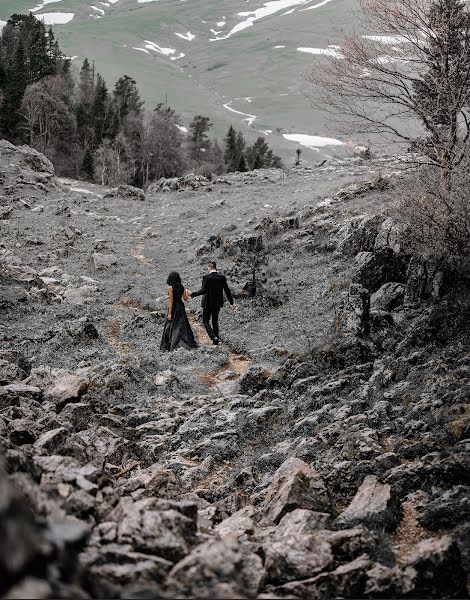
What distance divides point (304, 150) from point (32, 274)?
151324 millimetres

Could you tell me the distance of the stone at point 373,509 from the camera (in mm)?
5273

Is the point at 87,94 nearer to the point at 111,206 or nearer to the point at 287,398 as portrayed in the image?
the point at 111,206

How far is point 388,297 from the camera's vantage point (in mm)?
12734

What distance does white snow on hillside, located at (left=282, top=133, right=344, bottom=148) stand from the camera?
569 feet

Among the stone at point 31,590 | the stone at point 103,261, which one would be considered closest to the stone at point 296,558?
the stone at point 31,590

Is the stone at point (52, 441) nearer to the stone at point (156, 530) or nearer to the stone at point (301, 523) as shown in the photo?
the stone at point (156, 530)

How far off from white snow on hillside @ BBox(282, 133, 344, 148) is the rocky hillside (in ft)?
528

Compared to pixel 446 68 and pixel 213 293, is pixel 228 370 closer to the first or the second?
pixel 213 293

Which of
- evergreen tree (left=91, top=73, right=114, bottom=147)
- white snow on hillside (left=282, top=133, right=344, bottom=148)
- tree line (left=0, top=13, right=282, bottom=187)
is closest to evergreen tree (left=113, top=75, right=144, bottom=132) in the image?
tree line (left=0, top=13, right=282, bottom=187)

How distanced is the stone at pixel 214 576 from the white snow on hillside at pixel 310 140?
175342 millimetres

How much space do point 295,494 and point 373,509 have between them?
2.71 ft

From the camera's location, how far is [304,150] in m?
162

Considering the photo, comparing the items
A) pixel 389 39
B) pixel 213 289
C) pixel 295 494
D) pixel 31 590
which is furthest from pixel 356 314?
pixel 31 590

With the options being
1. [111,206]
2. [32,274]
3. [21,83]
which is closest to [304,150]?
[21,83]
